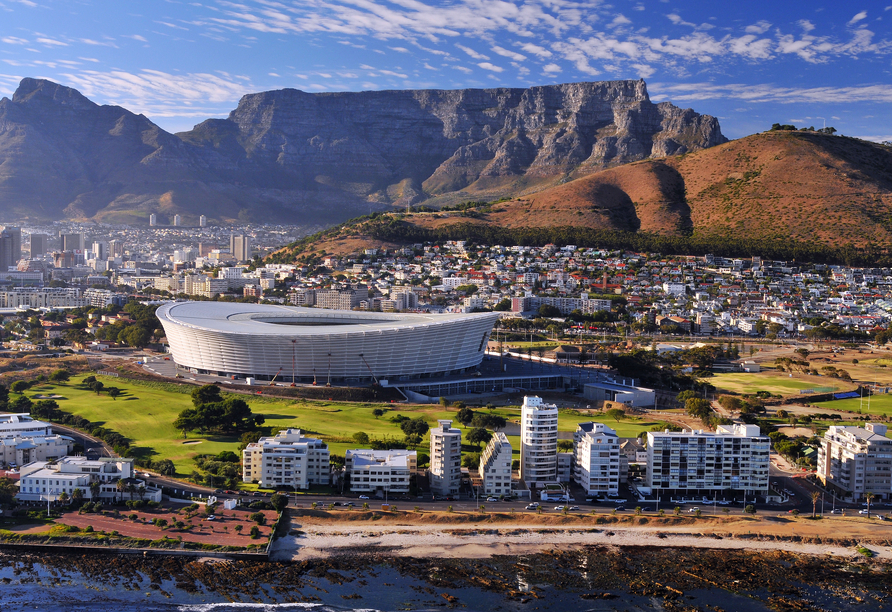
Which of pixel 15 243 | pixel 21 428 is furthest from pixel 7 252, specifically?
pixel 21 428

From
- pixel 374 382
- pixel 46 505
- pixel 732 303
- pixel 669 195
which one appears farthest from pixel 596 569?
pixel 669 195

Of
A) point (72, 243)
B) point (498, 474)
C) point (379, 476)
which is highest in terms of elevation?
point (72, 243)

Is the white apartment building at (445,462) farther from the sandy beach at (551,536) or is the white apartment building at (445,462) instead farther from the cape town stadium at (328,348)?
the cape town stadium at (328,348)

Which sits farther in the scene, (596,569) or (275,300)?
(275,300)

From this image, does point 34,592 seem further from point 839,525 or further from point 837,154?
point 837,154

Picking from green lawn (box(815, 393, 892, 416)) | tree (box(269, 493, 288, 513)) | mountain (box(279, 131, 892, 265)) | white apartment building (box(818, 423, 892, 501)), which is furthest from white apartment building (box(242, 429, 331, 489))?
mountain (box(279, 131, 892, 265))

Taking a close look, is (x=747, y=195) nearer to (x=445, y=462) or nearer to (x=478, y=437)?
(x=478, y=437)

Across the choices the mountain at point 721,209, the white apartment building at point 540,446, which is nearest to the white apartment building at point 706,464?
the white apartment building at point 540,446
